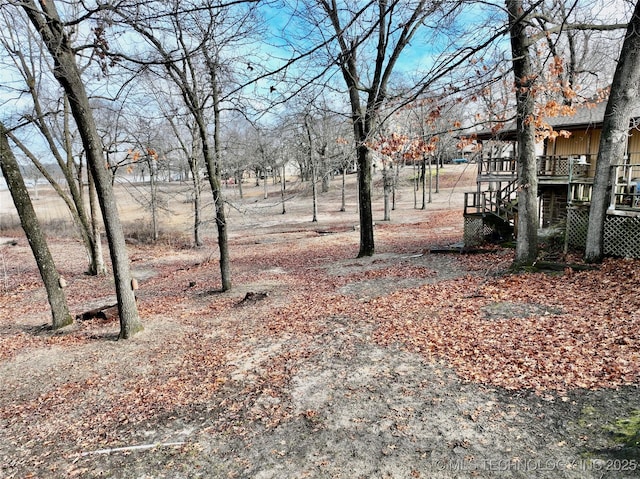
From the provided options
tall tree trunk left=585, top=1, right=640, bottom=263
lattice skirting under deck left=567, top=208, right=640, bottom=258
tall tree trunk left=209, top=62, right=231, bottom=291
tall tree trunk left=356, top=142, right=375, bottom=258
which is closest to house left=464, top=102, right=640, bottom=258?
lattice skirting under deck left=567, top=208, right=640, bottom=258

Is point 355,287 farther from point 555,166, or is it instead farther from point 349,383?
point 555,166

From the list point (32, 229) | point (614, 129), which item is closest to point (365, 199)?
point (614, 129)

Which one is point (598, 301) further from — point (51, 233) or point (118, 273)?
point (51, 233)

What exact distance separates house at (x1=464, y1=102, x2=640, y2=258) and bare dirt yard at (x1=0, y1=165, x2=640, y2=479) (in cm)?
85

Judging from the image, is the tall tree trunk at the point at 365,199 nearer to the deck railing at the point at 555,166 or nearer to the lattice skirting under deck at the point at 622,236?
the deck railing at the point at 555,166

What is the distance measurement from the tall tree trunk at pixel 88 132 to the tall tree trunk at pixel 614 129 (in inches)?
390

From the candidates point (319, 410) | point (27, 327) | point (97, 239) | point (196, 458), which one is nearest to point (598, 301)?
point (319, 410)

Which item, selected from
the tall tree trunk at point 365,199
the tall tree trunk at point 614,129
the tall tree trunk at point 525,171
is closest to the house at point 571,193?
the tall tree trunk at point 614,129

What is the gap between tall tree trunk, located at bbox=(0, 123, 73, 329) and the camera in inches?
302

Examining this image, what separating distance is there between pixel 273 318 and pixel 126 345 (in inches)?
111

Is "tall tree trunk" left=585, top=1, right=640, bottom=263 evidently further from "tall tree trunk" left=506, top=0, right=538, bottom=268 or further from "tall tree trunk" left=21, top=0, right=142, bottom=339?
"tall tree trunk" left=21, top=0, right=142, bottom=339

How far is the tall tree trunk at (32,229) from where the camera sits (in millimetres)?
7672

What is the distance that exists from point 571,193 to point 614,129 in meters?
2.45

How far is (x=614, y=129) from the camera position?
8.21 metres
